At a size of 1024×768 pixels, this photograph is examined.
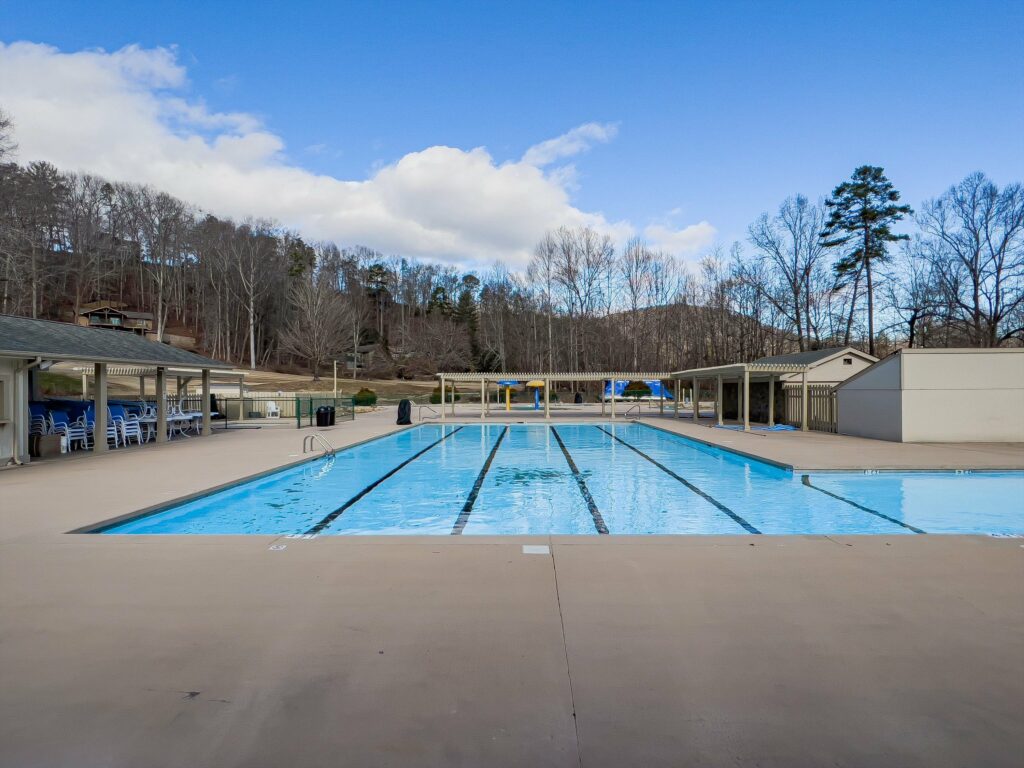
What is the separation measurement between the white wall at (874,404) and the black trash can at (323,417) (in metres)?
17.1

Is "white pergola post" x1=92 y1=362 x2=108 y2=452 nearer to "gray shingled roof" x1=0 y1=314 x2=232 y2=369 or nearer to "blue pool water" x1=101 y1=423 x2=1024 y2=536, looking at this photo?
"gray shingled roof" x1=0 y1=314 x2=232 y2=369

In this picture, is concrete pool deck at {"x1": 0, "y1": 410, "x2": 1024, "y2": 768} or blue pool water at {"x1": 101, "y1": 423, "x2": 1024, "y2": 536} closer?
concrete pool deck at {"x1": 0, "y1": 410, "x2": 1024, "y2": 768}

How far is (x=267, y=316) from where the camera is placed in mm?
59156

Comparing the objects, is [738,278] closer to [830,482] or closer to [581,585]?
[830,482]

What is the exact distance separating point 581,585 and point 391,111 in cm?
1682

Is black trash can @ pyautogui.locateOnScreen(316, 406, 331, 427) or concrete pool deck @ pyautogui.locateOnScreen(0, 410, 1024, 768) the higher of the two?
black trash can @ pyautogui.locateOnScreen(316, 406, 331, 427)

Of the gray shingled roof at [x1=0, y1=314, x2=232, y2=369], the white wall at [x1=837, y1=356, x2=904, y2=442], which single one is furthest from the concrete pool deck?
the white wall at [x1=837, y1=356, x2=904, y2=442]

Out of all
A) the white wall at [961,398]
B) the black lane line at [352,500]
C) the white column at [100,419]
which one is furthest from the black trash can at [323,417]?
the white wall at [961,398]

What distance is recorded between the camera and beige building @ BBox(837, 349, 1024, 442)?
14.4 m

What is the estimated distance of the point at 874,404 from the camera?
52.0ft

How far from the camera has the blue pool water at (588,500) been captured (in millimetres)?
6949

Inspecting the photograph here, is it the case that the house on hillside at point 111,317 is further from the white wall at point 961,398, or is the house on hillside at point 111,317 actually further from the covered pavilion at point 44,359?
the white wall at point 961,398

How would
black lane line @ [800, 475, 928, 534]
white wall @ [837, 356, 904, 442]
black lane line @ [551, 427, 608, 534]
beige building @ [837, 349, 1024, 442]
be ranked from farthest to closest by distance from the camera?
white wall @ [837, 356, 904, 442] → beige building @ [837, 349, 1024, 442] → black lane line @ [551, 427, 608, 534] → black lane line @ [800, 475, 928, 534]

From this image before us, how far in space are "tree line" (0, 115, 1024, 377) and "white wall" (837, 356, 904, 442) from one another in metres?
15.5
